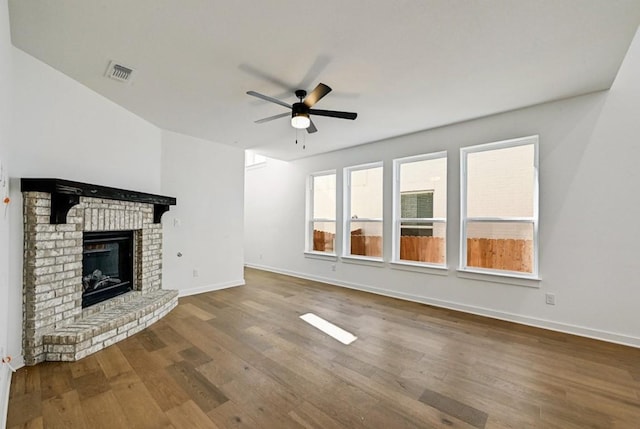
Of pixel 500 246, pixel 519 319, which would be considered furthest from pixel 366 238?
pixel 519 319

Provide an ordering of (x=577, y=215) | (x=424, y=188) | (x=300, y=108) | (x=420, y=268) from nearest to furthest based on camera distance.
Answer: (x=300, y=108)
(x=577, y=215)
(x=420, y=268)
(x=424, y=188)

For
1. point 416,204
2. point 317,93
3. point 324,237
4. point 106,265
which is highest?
point 317,93

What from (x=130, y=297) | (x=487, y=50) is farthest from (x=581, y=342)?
(x=130, y=297)

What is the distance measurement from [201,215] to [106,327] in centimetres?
236

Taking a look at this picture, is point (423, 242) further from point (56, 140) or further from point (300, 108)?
point (56, 140)

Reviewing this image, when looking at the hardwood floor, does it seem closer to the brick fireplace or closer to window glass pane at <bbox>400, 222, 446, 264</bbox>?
the brick fireplace

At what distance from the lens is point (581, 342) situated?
2939 millimetres

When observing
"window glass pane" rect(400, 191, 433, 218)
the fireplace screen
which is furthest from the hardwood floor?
"window glass pane" rect(400, 191, 433, 218)

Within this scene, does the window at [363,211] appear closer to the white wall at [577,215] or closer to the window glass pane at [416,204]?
the window glass pane at [416,204]

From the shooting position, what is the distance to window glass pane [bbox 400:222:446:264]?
169 inches

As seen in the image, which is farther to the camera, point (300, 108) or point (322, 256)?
point (322, 256)

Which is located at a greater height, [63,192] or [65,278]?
[63,192]

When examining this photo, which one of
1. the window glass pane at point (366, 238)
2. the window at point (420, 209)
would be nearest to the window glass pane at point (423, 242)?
the window at point (420, 209)

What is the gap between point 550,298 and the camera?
10.8ft
